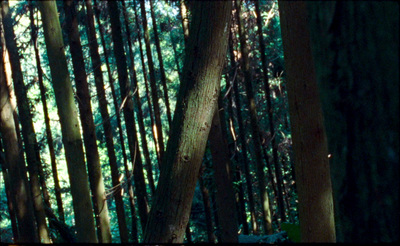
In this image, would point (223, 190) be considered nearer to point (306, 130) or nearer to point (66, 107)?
point (66, 107)

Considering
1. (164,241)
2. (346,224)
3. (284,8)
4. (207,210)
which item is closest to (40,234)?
(207,210)

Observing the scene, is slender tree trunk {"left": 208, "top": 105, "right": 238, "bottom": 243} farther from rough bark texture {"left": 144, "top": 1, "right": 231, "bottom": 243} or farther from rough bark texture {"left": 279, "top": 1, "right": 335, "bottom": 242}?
rough bark texture {"left": 144, "top": 1, "right": 231, "bottom": 243}

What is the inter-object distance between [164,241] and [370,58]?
167 cm

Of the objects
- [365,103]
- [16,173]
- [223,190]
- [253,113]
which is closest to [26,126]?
[16,173]

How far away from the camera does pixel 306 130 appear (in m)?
2.71

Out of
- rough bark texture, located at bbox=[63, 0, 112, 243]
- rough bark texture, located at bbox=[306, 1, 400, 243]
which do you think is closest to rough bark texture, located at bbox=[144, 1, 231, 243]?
rough bark texture, located at bbox=[306, 1, 400, 243]

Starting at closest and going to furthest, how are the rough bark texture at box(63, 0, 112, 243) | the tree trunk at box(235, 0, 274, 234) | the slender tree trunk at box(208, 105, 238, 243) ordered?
the rough bark texture at box(63, 0, 112, 243) < the slender tree trunk at box(208, 105, 238, 243) < the tree trunk at box(235, 0, 274, 234)

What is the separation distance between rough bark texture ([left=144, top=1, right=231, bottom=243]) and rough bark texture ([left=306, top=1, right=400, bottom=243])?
1290mm

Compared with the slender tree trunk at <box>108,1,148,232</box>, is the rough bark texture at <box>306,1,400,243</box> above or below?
below

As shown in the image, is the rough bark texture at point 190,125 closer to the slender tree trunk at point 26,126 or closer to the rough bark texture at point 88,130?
the rough bark texture at point 88,130

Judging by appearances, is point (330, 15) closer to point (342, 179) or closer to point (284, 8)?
point (342, 179)

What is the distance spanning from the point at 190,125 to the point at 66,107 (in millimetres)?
2065

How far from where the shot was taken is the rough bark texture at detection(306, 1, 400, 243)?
128 cm

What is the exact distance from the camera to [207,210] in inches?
506
